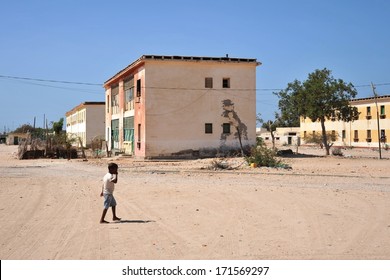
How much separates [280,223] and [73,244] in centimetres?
403

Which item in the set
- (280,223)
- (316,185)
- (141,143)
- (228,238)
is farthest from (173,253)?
(141,143)

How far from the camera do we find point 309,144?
6788cm

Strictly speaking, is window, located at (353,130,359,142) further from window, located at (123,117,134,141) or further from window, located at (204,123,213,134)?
window, located at (123,117,134,141)

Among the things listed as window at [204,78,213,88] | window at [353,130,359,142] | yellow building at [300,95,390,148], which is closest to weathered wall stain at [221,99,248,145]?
window at [204,78,213,88]

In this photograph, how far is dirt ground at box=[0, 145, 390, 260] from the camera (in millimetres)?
7395

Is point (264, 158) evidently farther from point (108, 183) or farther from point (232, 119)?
point (108, 183)

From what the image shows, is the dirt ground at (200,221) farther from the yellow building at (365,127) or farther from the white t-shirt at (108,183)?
the yellow building at (365,127)

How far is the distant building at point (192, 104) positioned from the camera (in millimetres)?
34344

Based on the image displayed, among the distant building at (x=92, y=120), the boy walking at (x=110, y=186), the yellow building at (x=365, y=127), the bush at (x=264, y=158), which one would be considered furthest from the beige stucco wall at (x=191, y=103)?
the distant building at (x=92, y=120)

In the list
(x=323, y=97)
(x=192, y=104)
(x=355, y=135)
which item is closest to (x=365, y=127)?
(x=355, y=135)

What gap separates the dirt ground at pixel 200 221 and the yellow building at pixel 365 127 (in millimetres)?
38722

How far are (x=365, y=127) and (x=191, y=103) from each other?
29.7 metres

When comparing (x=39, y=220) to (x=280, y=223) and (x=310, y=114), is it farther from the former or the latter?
(x=310, y=114)

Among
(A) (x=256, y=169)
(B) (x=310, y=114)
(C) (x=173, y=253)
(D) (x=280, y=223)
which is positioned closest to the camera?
(C) (x=173, y=253)
